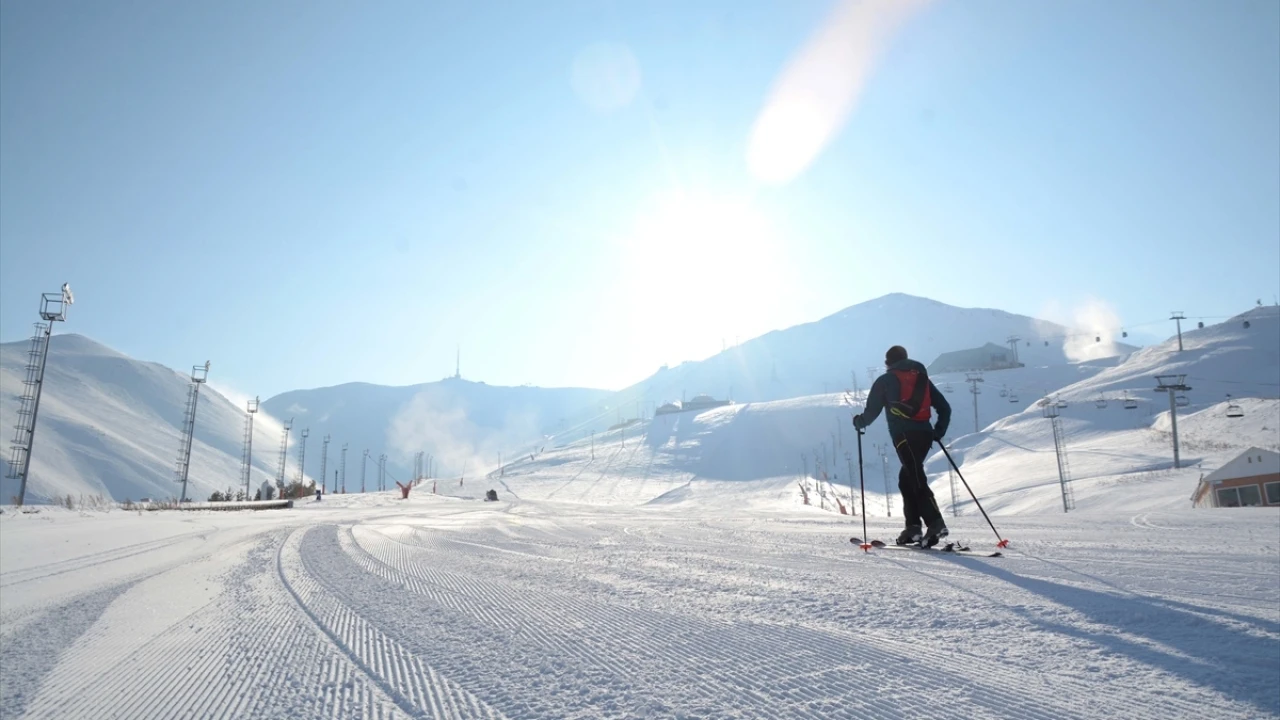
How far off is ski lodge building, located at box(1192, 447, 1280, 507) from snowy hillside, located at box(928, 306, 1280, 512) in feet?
4.72

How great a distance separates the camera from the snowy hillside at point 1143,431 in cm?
4597

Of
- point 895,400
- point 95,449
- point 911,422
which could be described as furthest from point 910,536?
point 95,449

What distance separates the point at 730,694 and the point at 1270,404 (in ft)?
274

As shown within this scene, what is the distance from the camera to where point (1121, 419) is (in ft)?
267

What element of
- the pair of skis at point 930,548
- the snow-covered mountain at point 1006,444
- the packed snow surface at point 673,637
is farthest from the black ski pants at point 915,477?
the snow-covered mountain at point 1006,444

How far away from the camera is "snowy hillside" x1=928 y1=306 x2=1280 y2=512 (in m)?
46.0

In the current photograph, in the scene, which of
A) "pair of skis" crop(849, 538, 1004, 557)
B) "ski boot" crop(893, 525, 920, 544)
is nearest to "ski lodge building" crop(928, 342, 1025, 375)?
"ski boot" crop(893, 525, 920, 544)

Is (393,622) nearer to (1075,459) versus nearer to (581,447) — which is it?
(1075,459)

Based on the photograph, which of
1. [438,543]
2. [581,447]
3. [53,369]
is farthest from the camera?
[53,369]

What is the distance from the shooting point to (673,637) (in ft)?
8.00

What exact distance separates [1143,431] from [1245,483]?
150ft

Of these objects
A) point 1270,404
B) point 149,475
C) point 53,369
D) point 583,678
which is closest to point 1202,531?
point 583,678

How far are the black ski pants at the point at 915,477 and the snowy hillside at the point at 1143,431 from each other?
34425 mm

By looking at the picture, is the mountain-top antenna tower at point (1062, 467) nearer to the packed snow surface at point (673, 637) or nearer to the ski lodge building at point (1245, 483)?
the ski lodge building at point (1245, 483)
